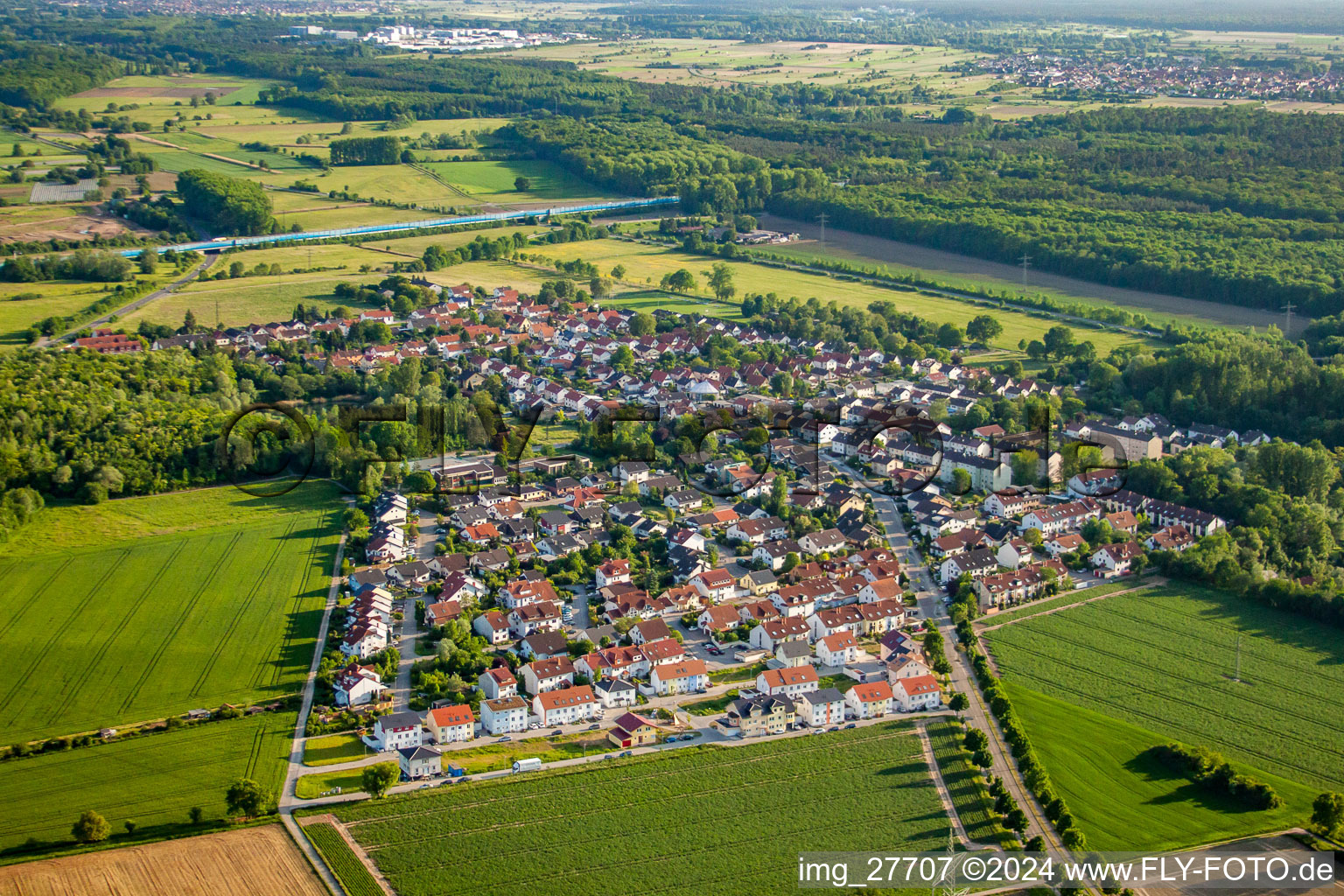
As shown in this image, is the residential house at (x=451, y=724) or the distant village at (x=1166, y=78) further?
the distant village at (x=1166, y=78)

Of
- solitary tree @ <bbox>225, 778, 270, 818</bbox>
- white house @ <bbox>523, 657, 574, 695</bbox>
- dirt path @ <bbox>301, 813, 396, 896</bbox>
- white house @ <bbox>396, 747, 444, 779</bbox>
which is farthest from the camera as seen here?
white house @ <bbox>523, 657, 574, 695</bbox>

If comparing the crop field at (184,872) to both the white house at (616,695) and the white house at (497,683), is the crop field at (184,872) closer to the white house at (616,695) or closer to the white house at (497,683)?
the white house at (497,683)

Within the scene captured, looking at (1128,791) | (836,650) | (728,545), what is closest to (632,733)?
(836,650)

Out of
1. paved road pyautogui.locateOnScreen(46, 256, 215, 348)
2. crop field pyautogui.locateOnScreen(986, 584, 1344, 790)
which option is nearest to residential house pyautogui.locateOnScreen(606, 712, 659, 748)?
crop field pyautogui.locateOnScreen(986, 584, 1344, 790)

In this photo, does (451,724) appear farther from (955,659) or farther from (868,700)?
(955,659)

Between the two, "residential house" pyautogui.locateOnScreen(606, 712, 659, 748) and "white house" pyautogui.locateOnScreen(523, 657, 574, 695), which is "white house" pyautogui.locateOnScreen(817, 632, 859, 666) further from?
"white house" pyautogui.locateOnScreen(523, 657, 574, 695)

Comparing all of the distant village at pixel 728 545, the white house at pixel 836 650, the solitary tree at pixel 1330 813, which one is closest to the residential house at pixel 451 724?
the distant village at pixel 728 545
